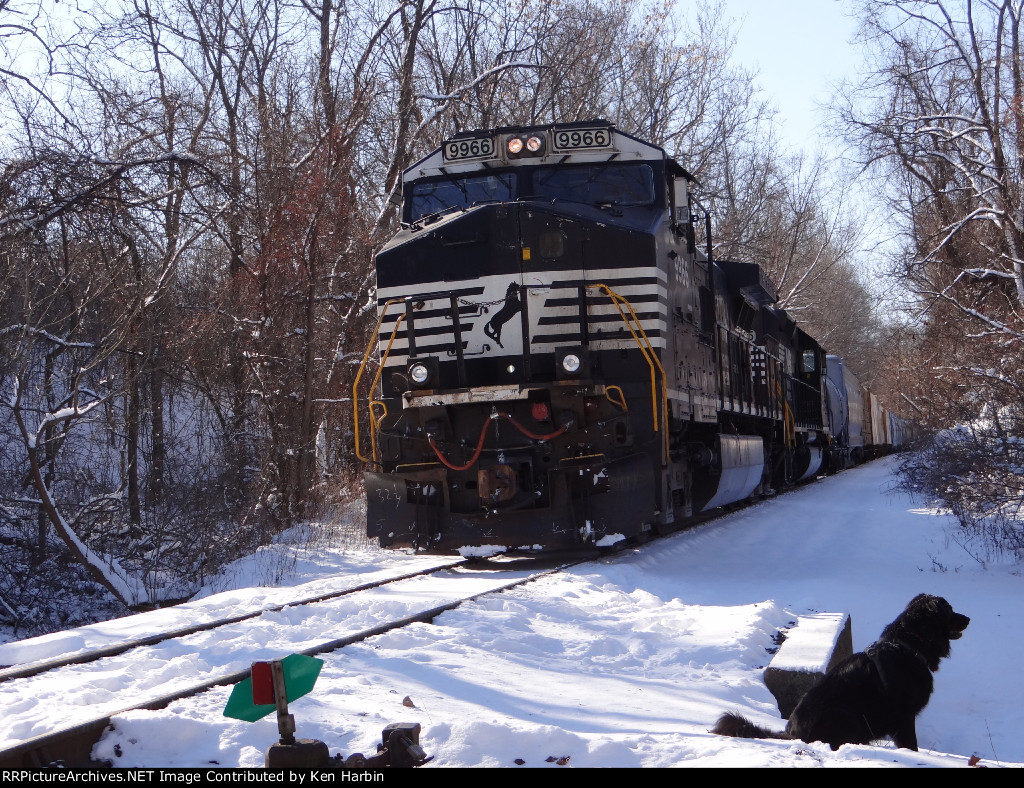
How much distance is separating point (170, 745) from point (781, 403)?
47.7ft

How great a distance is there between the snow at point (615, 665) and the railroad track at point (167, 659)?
0.08 metres

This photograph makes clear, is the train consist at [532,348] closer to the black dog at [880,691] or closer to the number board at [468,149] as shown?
the number board at [468,149]

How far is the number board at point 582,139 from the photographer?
959 centimetres

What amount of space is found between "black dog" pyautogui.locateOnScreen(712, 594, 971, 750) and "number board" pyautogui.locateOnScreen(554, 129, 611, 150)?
5.90 meters

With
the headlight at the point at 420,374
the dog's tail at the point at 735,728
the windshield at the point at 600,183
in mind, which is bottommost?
the dog's tail at the point at 735,728

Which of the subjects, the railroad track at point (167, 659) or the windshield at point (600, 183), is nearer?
the railroad track at point (167, 659)

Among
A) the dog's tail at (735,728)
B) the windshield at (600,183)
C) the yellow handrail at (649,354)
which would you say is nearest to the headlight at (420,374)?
the yellow handrail at (649,354)

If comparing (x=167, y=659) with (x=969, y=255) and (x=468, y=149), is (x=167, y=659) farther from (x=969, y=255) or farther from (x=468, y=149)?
(x=969, y=255)

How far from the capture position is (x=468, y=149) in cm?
983

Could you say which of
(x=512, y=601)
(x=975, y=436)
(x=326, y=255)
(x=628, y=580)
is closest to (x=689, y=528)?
(x=975, y=436)

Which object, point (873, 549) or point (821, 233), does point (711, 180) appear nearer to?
point (821, 233)

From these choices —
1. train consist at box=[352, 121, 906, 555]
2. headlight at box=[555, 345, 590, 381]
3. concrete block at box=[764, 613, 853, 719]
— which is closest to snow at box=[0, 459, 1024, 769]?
concrete block at box=[764, 613, 853, 719]

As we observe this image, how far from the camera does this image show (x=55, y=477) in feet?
37.4

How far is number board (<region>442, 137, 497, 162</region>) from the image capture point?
9750mm
